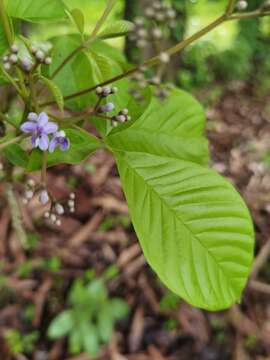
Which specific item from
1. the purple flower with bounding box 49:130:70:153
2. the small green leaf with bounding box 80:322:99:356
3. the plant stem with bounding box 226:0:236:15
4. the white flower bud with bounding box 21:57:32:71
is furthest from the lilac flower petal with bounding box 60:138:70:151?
the small green leaf with bounding box 80:322:99:356

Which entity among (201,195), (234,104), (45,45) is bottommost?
(234,104)

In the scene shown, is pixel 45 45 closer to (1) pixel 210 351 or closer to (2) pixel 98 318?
(2) pixel 98 318

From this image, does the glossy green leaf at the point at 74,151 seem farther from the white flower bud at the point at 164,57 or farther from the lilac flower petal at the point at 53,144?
the white flower bud at the point at 164,57

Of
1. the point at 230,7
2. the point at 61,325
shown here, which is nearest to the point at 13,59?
the point at 230,7

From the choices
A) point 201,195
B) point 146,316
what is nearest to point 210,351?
point 146,316

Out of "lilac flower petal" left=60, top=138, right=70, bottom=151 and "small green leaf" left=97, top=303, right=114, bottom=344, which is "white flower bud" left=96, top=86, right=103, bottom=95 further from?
"small green leaf" left=97, top=303, right=114, bottom=344

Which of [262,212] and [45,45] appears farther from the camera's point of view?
[262,212]

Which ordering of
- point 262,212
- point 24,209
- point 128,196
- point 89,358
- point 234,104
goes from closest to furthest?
point 128,196 < point 89,358 < point 24,209 < point 262,212 < point 234,104

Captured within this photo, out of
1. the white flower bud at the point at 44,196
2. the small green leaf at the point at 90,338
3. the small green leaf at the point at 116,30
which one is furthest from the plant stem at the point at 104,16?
the small green leaf at the point at 90,338
